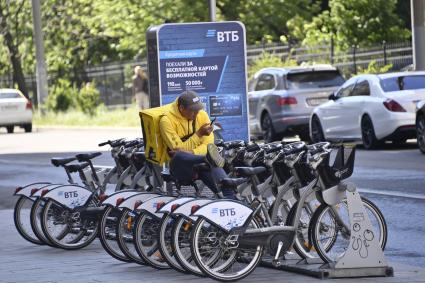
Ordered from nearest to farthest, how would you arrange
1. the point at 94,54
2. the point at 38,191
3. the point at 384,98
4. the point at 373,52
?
1. the point at 38,191
2. the point at 384,98
3. the point at 373,52
4. the point at 94,54

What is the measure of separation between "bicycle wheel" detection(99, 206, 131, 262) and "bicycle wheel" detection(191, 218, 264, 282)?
1323 mm

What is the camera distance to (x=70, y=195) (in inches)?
485

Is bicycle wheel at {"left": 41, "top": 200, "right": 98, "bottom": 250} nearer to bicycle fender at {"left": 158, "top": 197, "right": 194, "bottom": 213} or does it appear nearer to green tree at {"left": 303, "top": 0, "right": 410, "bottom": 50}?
bicycle fender at {"left": 158, "top": 197, "right": 194, "bottom": 213}

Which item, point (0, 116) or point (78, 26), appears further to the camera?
point (78, 26)

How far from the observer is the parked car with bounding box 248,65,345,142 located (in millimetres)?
27938

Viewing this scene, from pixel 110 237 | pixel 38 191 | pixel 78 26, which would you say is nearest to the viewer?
pixel 110 237

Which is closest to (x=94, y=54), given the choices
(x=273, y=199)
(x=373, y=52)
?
(x=373, y=52)

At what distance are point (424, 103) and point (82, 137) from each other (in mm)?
14214

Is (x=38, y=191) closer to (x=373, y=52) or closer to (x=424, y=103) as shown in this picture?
(x=424, y=103)

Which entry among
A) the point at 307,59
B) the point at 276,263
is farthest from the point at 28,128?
the point at 276,263

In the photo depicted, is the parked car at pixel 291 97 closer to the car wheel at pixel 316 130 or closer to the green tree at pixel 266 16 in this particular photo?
the car wheel at pixel 316 130

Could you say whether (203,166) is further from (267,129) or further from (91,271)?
(267,129)

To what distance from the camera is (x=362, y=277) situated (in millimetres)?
9898

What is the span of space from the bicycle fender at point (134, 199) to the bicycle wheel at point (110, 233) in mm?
154
